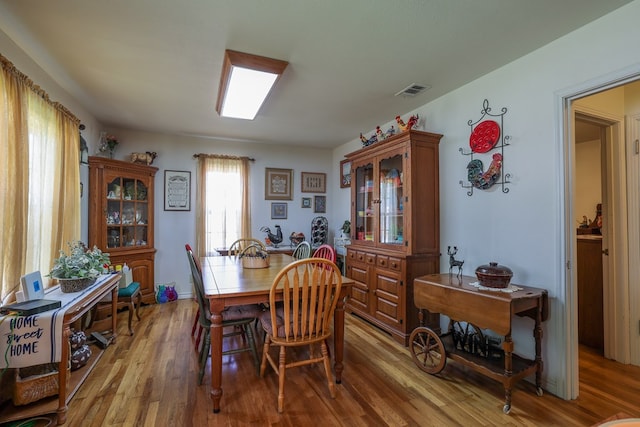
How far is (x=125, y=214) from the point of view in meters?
4.05

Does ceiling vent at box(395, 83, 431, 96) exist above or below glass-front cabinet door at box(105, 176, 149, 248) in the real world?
above

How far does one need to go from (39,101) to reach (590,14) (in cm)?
387

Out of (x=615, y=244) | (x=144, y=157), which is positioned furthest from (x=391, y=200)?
(x=144, y=157)

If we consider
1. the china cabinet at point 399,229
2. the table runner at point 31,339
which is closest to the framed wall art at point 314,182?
the china cabinet at point 399,229

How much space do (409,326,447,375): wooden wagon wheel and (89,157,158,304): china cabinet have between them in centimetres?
354

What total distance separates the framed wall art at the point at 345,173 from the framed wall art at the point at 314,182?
41 cm

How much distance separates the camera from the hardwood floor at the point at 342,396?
1807 millimetres

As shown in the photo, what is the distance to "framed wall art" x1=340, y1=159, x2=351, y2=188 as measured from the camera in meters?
4.90

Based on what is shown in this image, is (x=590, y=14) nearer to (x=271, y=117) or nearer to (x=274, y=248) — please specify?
(x=271, y=117)

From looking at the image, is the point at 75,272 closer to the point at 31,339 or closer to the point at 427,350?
the point at 31,339

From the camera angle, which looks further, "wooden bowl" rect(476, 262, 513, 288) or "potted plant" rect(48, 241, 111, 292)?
"potted plant" rect(48, 241, 111, 292)

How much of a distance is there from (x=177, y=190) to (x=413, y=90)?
3542 millimetres

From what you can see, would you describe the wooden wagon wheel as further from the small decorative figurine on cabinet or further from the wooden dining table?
the small decorative figurine on cabinet

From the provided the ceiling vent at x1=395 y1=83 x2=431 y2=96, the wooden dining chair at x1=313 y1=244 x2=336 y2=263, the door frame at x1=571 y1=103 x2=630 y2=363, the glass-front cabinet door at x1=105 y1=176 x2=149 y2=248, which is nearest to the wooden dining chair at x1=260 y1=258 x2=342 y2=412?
the wooden dining chair at x1=313 y1=244 x2=336 y2=263
